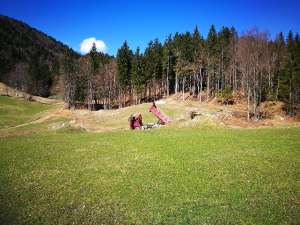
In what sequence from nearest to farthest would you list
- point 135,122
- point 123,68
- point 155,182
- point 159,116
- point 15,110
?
point 155,182
point 135,122
point 159,116
point 15,110
point 123,68

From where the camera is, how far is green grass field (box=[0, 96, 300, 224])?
48.4 ft

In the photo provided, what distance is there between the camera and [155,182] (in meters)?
19.2

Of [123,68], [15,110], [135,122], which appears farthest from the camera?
[123,68]

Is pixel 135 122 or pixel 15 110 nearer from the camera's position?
pixel 135 122

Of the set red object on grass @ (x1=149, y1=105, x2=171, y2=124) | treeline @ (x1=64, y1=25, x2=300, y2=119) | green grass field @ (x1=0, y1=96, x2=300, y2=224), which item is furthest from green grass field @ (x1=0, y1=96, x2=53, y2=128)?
green grass field @ (x1=0, y1=96, x2=300, y2=224)

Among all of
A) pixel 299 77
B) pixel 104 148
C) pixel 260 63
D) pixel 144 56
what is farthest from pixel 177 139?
pixel 144 56

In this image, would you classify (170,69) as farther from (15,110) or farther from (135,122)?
(135,122)

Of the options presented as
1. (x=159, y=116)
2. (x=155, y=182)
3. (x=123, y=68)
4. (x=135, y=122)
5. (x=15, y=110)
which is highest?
(x=123, y=68)

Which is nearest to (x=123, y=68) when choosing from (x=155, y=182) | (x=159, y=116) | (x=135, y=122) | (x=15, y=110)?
(x=15, y=110)

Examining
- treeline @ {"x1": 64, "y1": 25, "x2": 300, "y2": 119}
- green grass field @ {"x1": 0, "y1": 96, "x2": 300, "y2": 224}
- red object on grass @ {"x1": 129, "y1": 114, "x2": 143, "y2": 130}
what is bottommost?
green grass field @ {"x1": 0, "y1": 96, "x2": 300, "y2": 224}

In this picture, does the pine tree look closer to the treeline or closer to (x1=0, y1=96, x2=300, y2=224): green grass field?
the treeline

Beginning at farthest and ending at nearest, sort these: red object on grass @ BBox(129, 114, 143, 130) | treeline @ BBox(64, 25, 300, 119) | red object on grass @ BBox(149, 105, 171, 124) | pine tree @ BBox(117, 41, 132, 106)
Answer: pine tree @ BBox(117, 41, 132, 106) → treeline @ BBox(64, 25, 300, 119) → red object on grass @ BBox(149, 105, 171, 124) → red object on grass @ BBox(129, 114, 143, 130)

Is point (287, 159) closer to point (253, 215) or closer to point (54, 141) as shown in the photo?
point (253, 215)

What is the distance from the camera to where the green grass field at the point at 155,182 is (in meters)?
14.7
